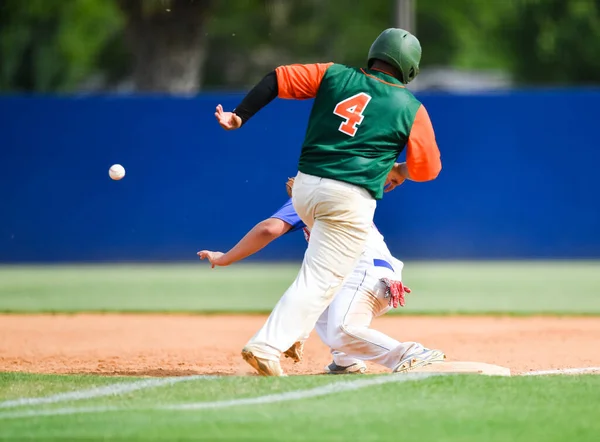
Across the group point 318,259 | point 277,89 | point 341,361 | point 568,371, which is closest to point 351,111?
point 277,89

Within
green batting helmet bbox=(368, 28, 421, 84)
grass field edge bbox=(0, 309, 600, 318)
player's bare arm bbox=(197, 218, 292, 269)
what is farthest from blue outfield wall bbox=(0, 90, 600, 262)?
green batting helmet bbox=(368, 28, 421, 84)

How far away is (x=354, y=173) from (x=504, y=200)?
8.57 meters

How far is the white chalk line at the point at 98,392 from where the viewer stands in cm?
499

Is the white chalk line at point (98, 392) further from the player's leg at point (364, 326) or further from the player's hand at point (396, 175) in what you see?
the player's hand at point (396, 175)

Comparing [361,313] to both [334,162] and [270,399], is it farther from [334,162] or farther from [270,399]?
[270,399]

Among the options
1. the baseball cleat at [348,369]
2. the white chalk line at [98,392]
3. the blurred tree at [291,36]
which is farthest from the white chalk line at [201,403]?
the blurred tree at [291,36]

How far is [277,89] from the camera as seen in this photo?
5.40 metres

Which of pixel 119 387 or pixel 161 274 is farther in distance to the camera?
pixel 161 274

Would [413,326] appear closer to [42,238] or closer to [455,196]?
[455,196]

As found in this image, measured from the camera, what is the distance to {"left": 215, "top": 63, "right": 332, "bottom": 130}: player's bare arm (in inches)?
211

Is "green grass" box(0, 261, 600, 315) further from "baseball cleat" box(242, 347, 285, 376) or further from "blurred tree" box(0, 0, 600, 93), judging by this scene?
"blurred tree" box(0, 0, 600, 93)

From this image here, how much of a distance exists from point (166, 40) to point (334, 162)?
53.6 feet

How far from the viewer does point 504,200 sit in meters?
13.6

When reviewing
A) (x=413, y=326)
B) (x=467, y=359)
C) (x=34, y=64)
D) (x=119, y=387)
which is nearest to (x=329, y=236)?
(x=119, y=387)
